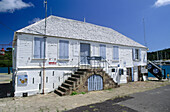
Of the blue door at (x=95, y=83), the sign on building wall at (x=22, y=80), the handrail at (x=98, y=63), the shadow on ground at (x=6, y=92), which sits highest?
the handrail at (x=98, y=63)

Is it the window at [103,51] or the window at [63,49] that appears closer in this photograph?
the window at [63,49]

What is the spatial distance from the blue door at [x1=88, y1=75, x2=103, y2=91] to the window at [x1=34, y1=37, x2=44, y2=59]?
4.86 m

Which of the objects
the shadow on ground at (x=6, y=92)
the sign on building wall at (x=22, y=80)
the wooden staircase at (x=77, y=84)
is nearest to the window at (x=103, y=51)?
the wooden staircase at (x=77, y=84)

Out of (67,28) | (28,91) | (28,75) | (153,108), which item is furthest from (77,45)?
(153,108)

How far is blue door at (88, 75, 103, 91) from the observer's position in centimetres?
1011

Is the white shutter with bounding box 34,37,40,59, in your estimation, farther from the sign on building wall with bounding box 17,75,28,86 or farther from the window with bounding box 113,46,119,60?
the window with bounding box 113,46,119,60

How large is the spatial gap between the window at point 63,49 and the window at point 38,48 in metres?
1.64

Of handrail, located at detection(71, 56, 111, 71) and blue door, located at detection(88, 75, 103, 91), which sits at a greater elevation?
handrail, located at detection(71, 56, 111, 71)

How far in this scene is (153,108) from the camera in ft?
18.9

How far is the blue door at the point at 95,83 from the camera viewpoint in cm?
1011

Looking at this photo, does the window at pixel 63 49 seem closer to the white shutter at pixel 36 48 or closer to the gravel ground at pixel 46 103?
the white shutter at pixel 36 48

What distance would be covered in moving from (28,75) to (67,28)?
6.38 meters

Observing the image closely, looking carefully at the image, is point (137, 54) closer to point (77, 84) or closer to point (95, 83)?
point (95, 83)

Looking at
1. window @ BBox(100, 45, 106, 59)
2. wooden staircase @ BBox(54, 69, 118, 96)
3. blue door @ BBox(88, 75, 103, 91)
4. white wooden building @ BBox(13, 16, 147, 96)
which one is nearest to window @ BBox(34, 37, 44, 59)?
white wooden building @ BBox(13, 16, 147, 96)
